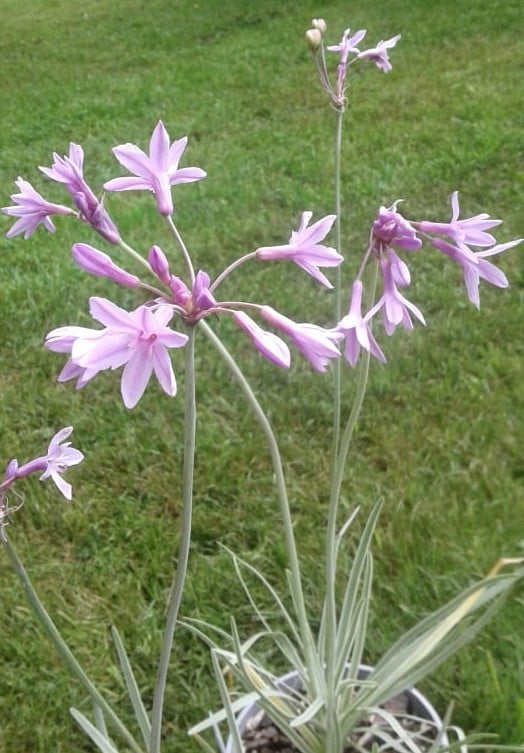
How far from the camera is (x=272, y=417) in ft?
8.44

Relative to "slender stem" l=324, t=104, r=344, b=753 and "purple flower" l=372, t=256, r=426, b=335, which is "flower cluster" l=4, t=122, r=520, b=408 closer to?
"purple flower" l=372, t=256, r=426, b=335

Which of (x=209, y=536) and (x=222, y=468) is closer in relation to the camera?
(x=209, y=536)

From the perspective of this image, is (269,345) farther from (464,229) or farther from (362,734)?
(362,734)

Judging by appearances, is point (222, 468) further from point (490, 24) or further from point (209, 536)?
point (490, 24)

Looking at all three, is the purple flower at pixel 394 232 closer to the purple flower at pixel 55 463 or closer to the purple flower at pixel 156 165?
the purple flower at pixel 156 165

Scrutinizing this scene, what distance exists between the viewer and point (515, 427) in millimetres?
2406

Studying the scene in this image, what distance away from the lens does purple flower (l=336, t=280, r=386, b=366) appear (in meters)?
0.90

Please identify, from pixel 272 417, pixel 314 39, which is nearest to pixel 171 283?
pixel 314 39

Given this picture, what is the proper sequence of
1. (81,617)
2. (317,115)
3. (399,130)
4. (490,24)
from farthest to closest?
1. (490,24)
2. (317,115)
3. (399,130)
4. (81,617)

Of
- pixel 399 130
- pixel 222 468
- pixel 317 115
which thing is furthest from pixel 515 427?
pixel 317 115

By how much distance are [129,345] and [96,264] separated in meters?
0.12

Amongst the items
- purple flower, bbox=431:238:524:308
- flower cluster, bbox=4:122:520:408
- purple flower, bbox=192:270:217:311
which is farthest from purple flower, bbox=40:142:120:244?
purple flower, bbox=431:238:524:308

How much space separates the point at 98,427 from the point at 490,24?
171 inches

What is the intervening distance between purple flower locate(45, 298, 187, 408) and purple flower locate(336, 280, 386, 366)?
0.22 meters
